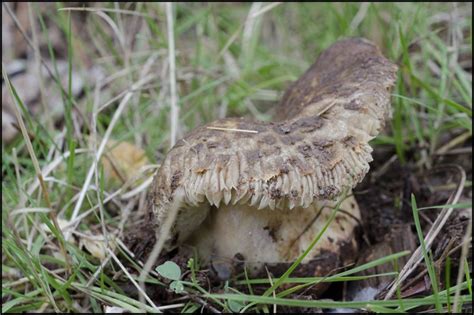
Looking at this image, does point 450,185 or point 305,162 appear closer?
point 305,162

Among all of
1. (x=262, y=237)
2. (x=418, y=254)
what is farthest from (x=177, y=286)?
(x=418, y=254)

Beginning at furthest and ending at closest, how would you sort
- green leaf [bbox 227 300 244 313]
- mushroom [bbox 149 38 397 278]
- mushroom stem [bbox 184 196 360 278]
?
mushroom stem [bbox 184 196 360 278]
green leaf [bbox 227 300 244 313]
mushroom [bbox 149 38 397 278]

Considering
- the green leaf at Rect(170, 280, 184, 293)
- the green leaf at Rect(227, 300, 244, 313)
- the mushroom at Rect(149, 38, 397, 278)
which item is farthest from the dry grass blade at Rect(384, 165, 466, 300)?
the green leaf at Rect(170, 280, 184, 293)

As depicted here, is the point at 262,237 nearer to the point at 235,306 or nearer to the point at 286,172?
the point at 235,306

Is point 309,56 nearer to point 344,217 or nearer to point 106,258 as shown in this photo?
point 344,217

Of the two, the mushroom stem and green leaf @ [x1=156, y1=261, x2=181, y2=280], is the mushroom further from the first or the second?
green leaf @ [x1=156, y1=261, x2=181, y2=280]

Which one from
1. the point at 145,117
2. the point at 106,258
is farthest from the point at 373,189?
the point at 145,117
